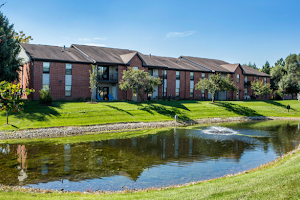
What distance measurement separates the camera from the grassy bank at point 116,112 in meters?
24.9

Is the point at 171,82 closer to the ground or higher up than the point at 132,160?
higher up

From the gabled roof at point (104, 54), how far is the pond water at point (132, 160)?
70.2 ft

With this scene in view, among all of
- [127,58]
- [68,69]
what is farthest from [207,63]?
[68,69]

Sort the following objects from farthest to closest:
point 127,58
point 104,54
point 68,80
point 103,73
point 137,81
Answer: point 104,54 < point 127,58 < point 103,73 < point 68,80 < point 137,81

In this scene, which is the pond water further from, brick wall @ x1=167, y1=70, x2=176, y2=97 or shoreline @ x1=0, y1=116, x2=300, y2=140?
brick wall @ x1=167, y1=70, x2=176, y2=97

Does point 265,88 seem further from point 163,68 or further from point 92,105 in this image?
point 92,105

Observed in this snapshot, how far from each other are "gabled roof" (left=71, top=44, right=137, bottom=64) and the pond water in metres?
21.4

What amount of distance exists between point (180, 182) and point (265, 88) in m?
50.2

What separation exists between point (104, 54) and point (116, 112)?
1657 cm

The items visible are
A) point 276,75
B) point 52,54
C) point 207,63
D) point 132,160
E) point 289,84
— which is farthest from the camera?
point 276,75

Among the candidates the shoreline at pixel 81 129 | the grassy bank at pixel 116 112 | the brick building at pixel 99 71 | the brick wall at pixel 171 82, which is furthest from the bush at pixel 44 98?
the brick wall at pixel 171 82

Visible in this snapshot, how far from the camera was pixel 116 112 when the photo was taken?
31375mm

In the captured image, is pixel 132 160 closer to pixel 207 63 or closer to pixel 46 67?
pixel 46 67

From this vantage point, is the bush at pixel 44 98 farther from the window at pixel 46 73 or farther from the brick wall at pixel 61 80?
the window at pixel 46 73
